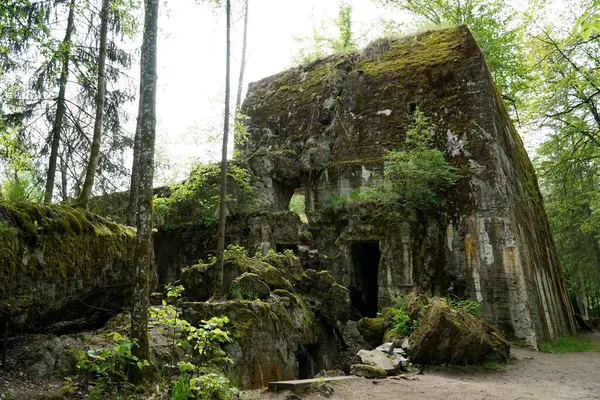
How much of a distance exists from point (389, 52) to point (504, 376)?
14529 millimetres

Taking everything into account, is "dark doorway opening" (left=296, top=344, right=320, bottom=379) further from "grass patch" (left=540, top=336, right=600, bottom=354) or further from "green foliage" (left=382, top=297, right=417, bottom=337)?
"grass patch" (left=540, top=336, right=600, bottom=354)

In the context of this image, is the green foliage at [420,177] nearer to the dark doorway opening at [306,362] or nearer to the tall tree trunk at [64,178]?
the dark doorway opening at [306,362]

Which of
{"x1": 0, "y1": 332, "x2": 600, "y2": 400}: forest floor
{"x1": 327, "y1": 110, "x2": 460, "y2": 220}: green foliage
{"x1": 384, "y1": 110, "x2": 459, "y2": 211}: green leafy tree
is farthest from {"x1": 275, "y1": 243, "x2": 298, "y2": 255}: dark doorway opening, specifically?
{"x1": 0, "y1": 332, "x2": 600, "y2": 400}: forest floor

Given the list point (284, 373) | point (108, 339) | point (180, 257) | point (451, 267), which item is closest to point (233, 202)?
point (180, 257)

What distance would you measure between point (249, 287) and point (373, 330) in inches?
152

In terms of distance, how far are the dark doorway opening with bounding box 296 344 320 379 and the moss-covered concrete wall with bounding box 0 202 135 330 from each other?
4177 mm

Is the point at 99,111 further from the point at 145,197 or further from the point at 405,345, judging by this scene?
the point at 405,345

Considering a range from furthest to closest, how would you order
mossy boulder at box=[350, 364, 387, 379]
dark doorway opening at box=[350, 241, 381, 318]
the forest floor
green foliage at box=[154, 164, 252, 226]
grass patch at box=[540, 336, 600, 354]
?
green foliage at box=[154, 164, 252, 226], dark doorway opening at box=[350, 241, 381, 318], grass patch at box=[540, 336, 600, 354], mossy boulder at box=[350, 364, 387, 379], the forest floor

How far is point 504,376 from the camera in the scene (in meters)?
7.95

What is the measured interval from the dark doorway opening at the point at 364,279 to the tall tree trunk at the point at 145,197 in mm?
10255

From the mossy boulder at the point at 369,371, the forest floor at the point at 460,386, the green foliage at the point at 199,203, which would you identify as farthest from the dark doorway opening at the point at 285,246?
the mossy boulder at the point at 369,371

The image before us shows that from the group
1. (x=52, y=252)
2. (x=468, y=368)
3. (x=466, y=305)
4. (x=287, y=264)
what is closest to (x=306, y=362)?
(x=287, y=264)

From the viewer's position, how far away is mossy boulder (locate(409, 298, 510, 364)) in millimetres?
7965

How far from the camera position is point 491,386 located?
6906 mm
